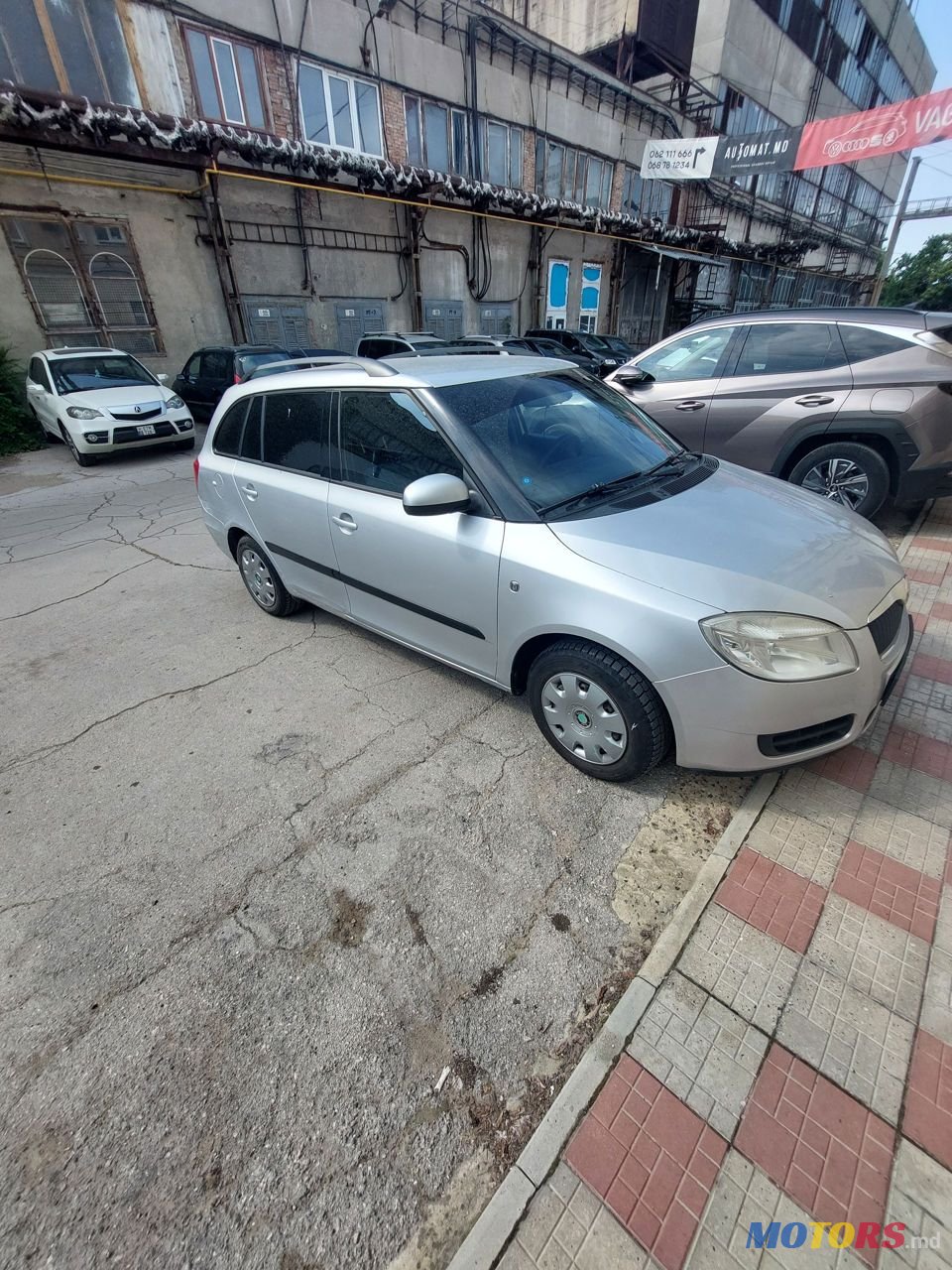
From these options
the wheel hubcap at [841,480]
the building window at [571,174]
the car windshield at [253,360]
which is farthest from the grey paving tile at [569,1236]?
the building window at [571,174]

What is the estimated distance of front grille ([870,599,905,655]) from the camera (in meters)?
2.19

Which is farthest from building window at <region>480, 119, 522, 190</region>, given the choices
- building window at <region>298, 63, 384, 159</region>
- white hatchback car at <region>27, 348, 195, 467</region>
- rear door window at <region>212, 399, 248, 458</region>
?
rear door window at <region>212, 399, 248, 458</region>

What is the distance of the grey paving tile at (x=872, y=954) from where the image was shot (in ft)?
5.57

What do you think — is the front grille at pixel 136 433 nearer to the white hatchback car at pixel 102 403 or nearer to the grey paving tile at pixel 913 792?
the white hatchback car at pixel 102 403

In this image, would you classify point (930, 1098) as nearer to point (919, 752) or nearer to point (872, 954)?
point (872, 954)

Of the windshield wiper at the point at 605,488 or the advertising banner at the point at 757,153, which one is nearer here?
the windshield wiper at the point at 605,488

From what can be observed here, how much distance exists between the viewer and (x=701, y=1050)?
160cm

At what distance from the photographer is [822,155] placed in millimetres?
15156

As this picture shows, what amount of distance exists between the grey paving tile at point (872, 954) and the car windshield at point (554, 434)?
1.89 m

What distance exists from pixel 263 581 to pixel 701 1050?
12.2 ft

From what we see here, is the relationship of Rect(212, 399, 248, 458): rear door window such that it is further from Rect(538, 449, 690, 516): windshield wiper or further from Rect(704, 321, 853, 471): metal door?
Rect(704, 321, 853, 471): metal door

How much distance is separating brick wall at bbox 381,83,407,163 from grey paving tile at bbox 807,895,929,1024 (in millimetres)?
18896

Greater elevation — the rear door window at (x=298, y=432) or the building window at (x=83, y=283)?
the building window at (x=83, y=283)

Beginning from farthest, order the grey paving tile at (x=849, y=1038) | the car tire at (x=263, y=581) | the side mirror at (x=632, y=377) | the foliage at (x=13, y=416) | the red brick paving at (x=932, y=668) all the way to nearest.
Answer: the foliage at (x=13, y=416), the side mirror at (x=632, y=377), the car tire at (x=263, y=581), the red brick paving at (x=932, y=668), the grey paving tile at (x=849, y=1038)
